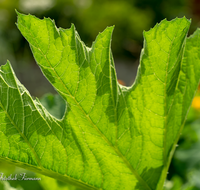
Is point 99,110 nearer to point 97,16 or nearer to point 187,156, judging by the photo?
point 187,156

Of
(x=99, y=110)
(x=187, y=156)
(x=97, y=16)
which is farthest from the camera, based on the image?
(x=97, y=16)

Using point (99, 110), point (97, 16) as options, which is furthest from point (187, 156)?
point (97, 16)

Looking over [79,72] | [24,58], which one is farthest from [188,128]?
[24,58]

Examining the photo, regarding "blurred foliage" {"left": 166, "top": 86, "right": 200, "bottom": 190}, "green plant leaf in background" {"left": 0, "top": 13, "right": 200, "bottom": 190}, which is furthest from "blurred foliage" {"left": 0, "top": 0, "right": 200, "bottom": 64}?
"green plant leaf in background" {"left": 0, "top": 13, "right": 200, "bottom": 190}

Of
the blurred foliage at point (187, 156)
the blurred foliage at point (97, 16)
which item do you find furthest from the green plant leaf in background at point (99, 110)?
the blurred foliage at point (97, 16)

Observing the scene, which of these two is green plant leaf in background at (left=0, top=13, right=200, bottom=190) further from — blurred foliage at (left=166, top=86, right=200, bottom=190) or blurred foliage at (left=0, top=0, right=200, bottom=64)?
blurred foliage at (left=0, top=0, right=200, bottom=64)

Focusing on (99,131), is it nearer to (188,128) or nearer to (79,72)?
(79,72)

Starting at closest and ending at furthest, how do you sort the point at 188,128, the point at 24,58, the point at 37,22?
the point at 37,22 < the point at 188,128 < the point at 24,58

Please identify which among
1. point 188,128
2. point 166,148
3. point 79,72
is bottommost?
point 188,128

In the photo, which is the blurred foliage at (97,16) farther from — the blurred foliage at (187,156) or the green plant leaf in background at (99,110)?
the green plant leaf in background at (99,110)
